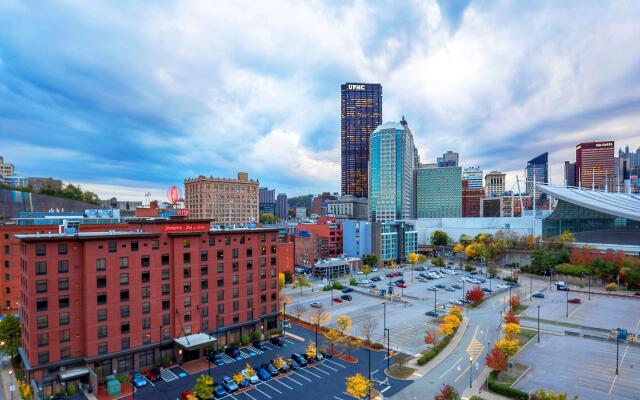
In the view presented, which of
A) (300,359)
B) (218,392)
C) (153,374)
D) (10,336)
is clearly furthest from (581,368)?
(10,336)

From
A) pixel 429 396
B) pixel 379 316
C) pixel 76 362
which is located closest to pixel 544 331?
pixel 379 316

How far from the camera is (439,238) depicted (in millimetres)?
167500

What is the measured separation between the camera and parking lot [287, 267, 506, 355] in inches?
2347

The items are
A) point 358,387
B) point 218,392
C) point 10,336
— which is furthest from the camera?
point 10,336

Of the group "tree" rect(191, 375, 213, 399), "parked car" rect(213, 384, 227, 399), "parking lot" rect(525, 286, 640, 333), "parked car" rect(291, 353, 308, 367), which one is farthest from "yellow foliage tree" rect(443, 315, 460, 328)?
"tree" rect(191, 375, 213, 399)

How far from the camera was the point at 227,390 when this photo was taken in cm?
4159

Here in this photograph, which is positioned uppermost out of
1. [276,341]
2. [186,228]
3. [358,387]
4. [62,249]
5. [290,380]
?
[186,228]

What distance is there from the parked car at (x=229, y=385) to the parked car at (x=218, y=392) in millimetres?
389

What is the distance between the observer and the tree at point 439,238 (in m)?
167

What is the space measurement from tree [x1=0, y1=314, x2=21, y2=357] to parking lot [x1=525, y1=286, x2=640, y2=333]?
88.3 m

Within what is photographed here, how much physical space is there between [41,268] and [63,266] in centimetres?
214

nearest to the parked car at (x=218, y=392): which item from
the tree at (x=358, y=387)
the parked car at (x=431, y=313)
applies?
the tree at (x=358, y=387)

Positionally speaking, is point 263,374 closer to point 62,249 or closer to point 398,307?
point 62,249

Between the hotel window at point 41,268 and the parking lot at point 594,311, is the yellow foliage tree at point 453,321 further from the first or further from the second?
the hotel window at point 41,268
